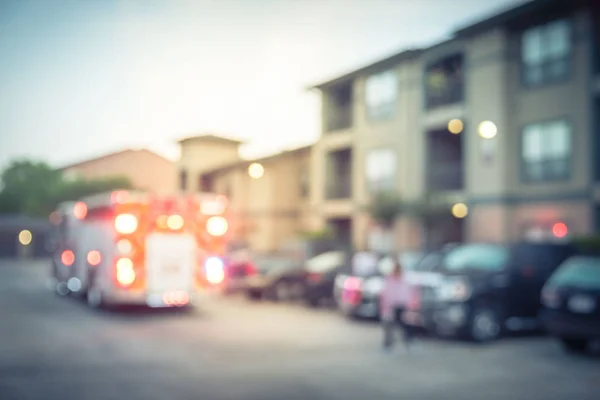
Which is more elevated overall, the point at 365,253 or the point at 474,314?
the point at 365,253

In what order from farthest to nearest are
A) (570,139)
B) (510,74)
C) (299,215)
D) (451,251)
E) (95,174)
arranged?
(299,215) → (510,74) → (570,139) → (451,251) → (95,174)

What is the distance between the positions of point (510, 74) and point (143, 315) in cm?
1530

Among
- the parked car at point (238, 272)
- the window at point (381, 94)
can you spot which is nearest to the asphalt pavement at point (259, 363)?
the parked car at point (238, 272)

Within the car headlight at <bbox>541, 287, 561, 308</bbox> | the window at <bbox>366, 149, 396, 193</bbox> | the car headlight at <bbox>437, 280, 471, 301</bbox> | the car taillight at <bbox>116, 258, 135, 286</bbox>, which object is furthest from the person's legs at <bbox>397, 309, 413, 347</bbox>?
the window at <bbox>366, 149, 396, 193</bbox>

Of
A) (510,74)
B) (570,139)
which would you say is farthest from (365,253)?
(510,74)

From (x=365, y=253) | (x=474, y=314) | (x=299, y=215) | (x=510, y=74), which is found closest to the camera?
(x=474, y=314)

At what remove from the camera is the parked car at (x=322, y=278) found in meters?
18.3

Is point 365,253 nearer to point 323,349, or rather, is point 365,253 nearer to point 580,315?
point 323,349

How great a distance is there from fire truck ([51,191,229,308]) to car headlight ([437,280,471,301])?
234 inches

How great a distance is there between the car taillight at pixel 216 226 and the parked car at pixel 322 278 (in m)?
3.01

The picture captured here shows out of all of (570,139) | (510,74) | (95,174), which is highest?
(510,74)

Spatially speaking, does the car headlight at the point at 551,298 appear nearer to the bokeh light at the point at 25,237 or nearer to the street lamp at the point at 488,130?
the street lamp at the point at 488,130

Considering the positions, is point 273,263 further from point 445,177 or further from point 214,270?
point 445,177

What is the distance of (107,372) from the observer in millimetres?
9461
